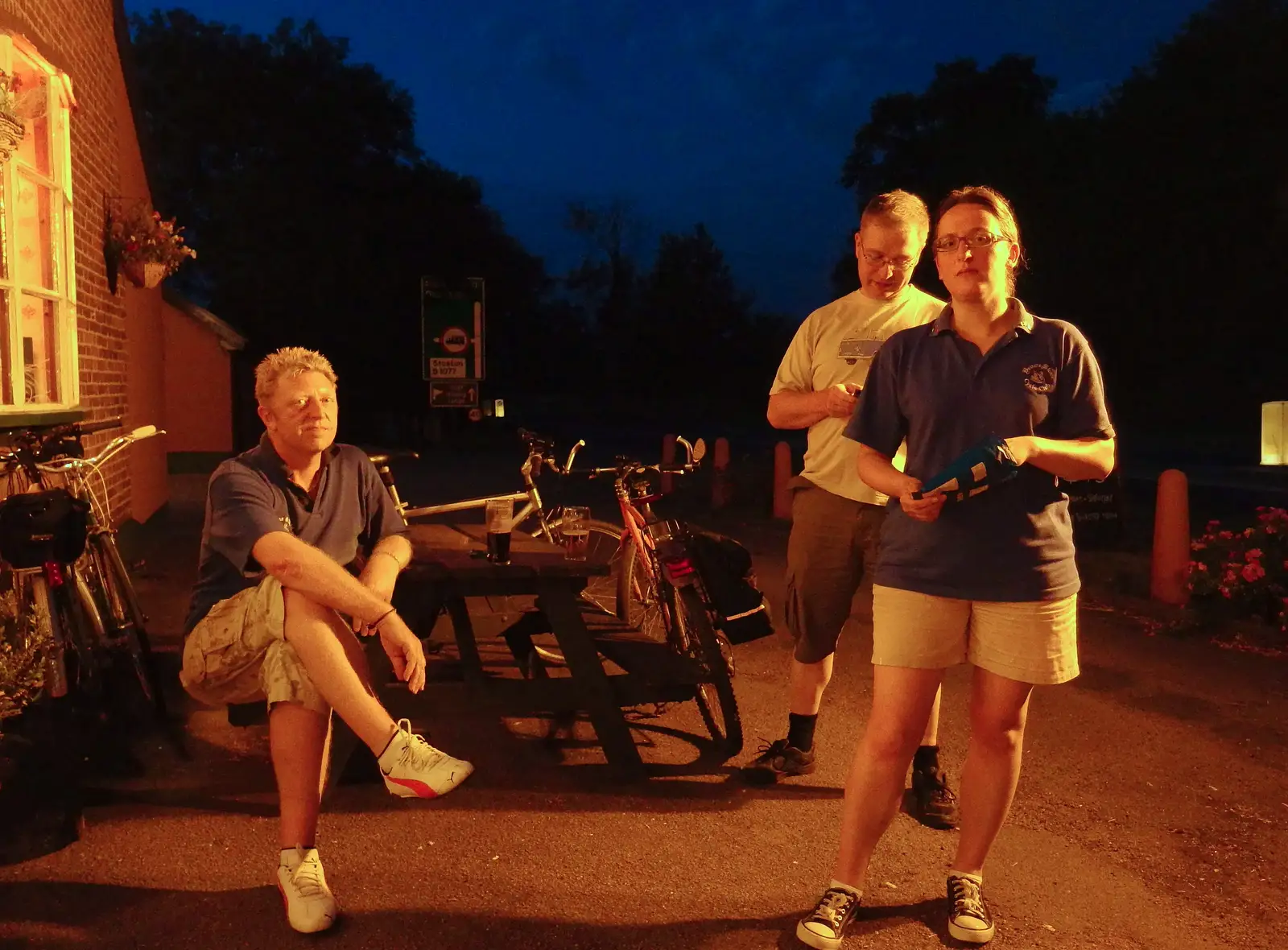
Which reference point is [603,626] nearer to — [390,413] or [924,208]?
[924,208]

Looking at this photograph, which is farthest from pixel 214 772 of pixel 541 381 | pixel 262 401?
pixel 541 381

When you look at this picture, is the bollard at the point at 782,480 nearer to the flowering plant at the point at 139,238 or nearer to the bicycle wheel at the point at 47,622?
the flowering plant at the point at 139,238

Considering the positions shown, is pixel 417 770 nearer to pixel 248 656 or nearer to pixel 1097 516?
pixel 248 656

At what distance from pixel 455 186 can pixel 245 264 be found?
6.39 metres

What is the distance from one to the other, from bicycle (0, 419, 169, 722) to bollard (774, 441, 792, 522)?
915 cm

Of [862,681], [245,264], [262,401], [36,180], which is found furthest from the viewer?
[245,264]

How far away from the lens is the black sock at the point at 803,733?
14.9 feet

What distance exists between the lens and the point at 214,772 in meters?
4.62

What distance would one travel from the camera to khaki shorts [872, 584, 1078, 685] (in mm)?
3117

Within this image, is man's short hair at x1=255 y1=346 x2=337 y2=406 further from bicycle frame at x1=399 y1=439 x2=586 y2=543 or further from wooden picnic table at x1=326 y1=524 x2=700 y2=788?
bicycle frame at x1=399 y1=439 x2=586 y2=543

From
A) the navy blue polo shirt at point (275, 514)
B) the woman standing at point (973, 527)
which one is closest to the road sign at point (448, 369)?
the navy blue polo shirt at point (275, 514)

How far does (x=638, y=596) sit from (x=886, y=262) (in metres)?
2.95

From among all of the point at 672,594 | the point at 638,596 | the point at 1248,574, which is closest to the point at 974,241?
the point at 672,594

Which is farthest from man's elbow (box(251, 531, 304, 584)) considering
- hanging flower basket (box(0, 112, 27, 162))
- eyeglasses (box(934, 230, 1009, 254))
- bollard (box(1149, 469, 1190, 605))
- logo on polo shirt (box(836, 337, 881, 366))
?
bollard (box(1149, 469, 1190, 605))
